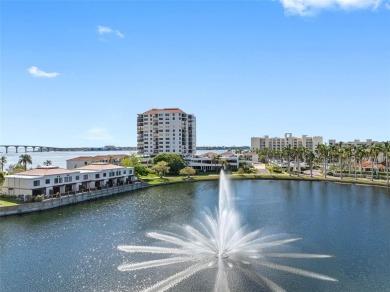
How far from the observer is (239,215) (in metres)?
64.2

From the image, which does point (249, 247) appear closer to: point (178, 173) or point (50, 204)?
point (50, 204)

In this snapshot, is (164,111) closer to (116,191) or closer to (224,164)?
(224,164)

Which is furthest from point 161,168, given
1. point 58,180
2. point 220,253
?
point 220,253

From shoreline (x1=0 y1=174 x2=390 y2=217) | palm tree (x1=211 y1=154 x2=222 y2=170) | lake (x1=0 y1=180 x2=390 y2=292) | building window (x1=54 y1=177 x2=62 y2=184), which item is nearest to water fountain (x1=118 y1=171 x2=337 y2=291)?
lake (x1=0 y1=180 x2=390 y2=292)

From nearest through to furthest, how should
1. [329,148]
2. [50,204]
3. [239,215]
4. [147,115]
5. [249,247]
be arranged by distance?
1. [249,247]
2. [239,215]
3. [50,204]
4. [329,148]
5. [147,115]

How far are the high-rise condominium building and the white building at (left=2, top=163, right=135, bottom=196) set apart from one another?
6787 centimetres

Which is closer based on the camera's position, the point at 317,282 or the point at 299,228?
the point at 317,282

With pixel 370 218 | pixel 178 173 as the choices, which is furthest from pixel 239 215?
pixel 178 173

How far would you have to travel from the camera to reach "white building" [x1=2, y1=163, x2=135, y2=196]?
73188 millimetres

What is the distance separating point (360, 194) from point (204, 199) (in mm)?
42362

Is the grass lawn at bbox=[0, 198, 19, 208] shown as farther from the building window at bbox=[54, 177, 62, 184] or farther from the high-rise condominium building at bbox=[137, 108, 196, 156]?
the high-rise condominium building at bbox=[137, 108, 196, 156]

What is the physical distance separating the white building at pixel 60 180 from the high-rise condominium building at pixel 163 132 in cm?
6787

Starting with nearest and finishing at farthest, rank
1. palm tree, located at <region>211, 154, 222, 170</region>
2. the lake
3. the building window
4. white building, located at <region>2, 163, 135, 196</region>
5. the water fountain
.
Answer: the lake, the water fountain, white building, located at <region>2, 163, 135, 196</region>, the building window, palm tree, located at <region>211, 154, 222, 170</region>

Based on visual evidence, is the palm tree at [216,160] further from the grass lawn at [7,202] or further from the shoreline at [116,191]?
the grass lawn at [7,202]
